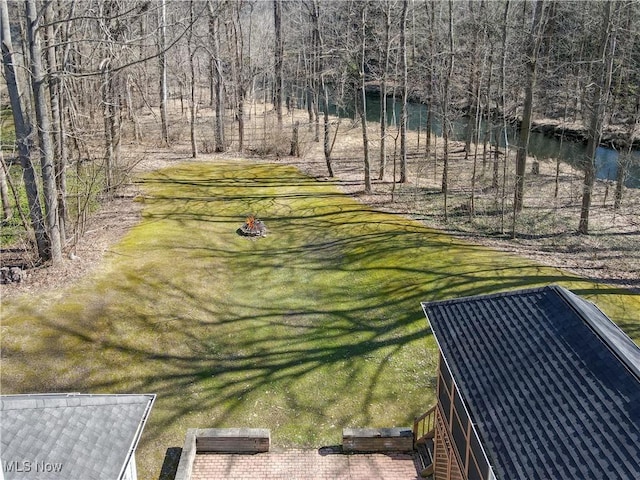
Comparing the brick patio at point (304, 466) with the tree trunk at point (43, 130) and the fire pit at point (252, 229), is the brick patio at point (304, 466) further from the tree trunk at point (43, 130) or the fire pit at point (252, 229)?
the fire pit at point (252, 229)

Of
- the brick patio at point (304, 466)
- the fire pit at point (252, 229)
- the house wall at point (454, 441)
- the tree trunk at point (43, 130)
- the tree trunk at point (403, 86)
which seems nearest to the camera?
the house wall at point (454, 441)

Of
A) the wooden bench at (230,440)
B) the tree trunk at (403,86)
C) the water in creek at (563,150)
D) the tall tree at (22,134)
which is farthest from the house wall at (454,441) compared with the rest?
the water in creek at (563,150)

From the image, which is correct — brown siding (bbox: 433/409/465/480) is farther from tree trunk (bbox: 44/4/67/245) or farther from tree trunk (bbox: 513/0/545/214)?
tree trunk (bbox: 44/4/67/245)

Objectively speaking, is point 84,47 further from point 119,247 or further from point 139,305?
point 139,305

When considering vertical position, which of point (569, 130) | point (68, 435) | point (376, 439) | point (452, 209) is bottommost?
point (376, 439)

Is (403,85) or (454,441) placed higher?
(403,85)

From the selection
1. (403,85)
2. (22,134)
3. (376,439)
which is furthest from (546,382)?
(403,85)

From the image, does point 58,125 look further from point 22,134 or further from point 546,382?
point 546,382
